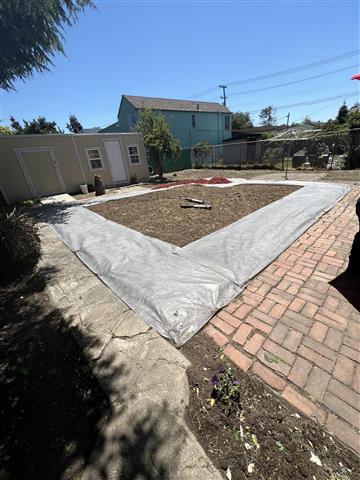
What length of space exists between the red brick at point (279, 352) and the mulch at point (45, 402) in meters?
1.38

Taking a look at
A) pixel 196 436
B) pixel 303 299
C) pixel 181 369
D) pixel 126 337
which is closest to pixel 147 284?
pixel 126 337

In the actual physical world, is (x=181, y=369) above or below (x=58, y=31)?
below

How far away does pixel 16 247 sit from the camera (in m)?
3.68

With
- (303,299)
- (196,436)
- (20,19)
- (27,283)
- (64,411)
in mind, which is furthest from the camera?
(20,19)

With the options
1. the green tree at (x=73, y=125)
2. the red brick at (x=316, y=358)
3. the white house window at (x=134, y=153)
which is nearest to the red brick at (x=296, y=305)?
the red brick at (x=316, y=358)

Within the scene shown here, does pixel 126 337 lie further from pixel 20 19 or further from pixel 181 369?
pixel 20 19

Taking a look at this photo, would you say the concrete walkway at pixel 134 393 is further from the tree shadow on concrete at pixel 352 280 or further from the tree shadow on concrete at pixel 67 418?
the tree shadow on concrete at pixel 352 280

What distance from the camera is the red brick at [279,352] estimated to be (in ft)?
5.75

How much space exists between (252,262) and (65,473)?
2734mm

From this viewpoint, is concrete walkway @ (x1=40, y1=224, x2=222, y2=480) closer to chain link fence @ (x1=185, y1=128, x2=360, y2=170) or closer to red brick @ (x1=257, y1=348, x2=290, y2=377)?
red brick @ (x1=257, y1=348, x2=290, y2=377)

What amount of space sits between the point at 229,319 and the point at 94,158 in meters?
12.0

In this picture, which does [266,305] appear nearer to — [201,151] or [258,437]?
[258,437]

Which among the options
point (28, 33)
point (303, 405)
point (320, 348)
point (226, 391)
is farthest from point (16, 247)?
point (28, 33)

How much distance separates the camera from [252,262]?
121 inches
